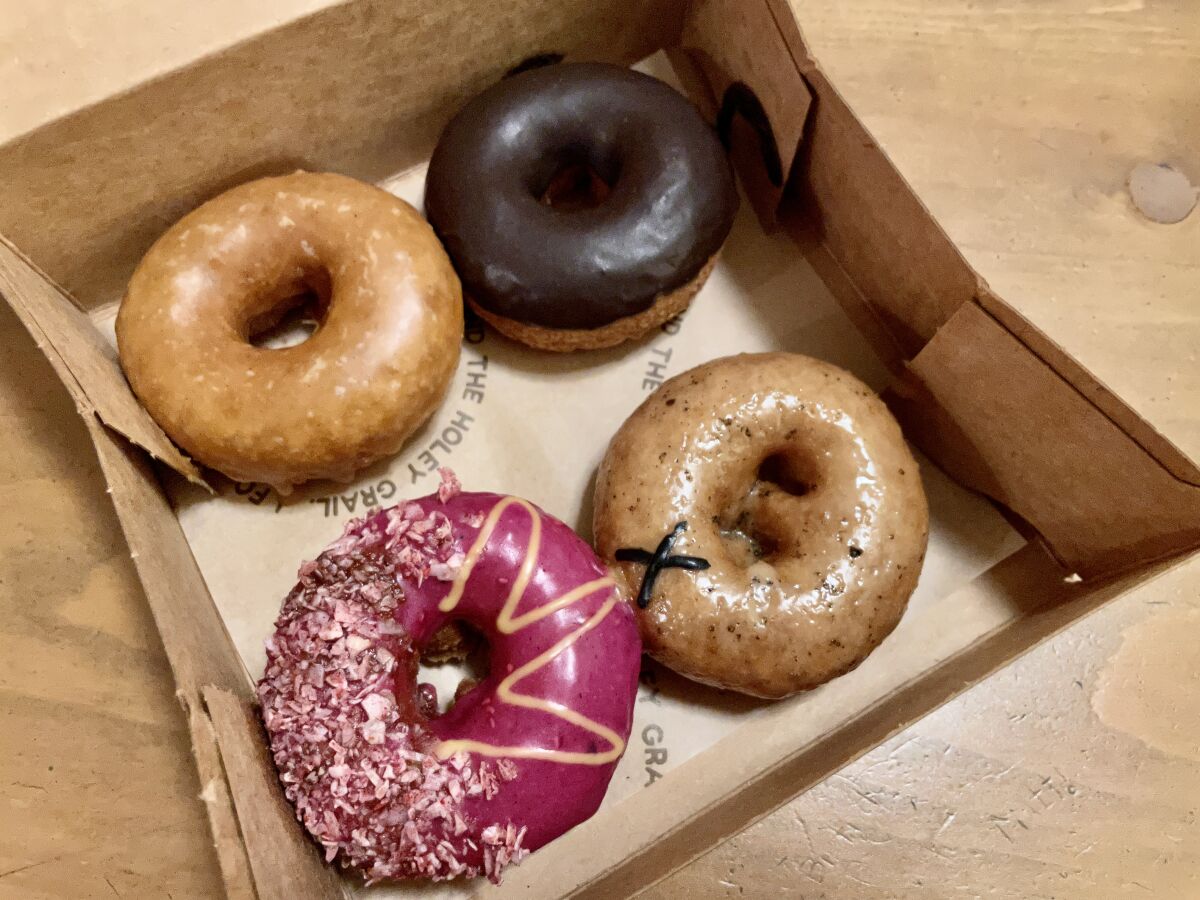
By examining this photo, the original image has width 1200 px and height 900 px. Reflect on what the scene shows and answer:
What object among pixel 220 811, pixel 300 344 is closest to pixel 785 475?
pixel 300 344

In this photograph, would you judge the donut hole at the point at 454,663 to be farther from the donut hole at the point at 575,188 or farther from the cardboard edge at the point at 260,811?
the donut hole at the point at 575,188

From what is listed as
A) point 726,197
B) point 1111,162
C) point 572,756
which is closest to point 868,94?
point 726,197

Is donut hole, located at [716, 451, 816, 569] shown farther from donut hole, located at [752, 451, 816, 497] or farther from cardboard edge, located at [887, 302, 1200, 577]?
cardboard edge, located at [887, 302, 1200, 577]

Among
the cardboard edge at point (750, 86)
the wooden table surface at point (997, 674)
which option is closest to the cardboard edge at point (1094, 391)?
the wooden table surface at point (997, 674)

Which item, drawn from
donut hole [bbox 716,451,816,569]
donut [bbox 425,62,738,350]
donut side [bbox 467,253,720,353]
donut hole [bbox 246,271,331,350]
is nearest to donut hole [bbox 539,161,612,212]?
donut [bbox 425,62,738,350]

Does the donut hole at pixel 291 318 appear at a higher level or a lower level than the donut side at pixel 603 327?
higher

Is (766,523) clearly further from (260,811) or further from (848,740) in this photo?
(260,811)

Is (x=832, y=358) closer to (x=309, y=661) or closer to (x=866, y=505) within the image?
(x=866, y=505)

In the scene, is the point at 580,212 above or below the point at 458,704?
above
